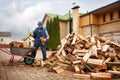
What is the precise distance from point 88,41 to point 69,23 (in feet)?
103

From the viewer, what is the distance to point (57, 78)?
289 inches

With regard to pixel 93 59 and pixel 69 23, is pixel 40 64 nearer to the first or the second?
pixel 93 59

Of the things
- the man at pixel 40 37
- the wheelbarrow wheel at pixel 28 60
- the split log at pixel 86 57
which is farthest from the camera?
the man at pixel 40 37

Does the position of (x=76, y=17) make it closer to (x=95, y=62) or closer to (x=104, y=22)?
(x=104, y=22)

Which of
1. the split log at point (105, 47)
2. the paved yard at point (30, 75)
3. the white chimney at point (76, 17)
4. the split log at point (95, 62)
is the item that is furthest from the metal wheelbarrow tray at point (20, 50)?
the white chimney at point (76, 17)

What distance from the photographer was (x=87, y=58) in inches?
352

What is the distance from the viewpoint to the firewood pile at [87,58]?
844 centimetres

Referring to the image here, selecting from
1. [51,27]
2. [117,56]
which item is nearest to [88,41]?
[117,56]

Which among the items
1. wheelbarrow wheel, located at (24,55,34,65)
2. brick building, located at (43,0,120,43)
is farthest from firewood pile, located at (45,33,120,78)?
brick building, located at (43,0,120,43)

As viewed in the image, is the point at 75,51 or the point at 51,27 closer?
the point at 75,51

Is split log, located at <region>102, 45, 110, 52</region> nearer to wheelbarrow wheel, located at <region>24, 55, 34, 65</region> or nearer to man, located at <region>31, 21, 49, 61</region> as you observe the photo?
man, located at <region>31, 21, 49, 61</region>

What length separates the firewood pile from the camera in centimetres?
844

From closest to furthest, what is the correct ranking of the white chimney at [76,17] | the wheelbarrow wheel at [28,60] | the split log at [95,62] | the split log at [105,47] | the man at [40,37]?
the split log at [95,62] < the split log at [105,47] < the wheelbarrow wheel at [28,60] < the man at [40,37] < the white chimney at [76,17]

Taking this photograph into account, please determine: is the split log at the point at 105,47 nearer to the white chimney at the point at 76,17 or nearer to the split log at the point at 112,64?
the split log at the point at 112,64
